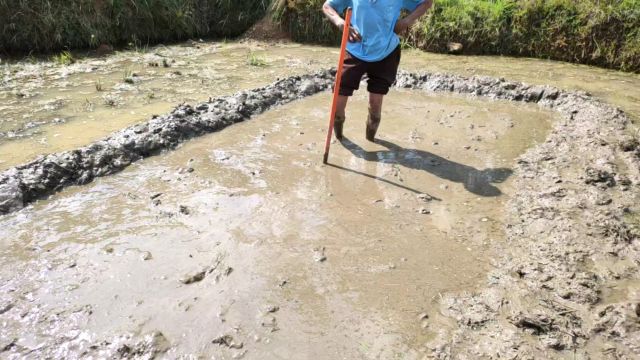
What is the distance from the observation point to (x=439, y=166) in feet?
14.0

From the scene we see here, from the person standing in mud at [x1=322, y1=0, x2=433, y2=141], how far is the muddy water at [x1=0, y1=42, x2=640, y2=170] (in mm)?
2514

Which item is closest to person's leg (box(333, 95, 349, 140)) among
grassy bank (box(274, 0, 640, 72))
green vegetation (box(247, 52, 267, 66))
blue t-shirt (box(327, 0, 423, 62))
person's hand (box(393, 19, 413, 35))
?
blue t-shirt (box(327, 0, 423, 62))

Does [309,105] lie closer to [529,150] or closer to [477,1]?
[529,150]

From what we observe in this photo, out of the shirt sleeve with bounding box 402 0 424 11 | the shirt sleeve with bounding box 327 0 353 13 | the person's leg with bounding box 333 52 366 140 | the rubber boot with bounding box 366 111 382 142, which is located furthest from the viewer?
the rubber boot with bounding box 366 111 382 142

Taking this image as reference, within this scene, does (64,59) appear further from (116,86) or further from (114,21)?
(116,86)

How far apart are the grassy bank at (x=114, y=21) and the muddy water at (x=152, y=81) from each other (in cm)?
73

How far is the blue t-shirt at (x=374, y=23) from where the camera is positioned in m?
3.96

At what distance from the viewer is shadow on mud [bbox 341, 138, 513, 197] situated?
3.91m

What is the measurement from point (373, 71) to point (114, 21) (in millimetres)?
6838

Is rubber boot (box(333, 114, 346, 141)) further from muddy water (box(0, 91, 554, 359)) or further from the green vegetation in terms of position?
the green vegetation

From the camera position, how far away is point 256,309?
2504 mm

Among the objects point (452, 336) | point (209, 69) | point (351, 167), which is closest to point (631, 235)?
point (452, 336)

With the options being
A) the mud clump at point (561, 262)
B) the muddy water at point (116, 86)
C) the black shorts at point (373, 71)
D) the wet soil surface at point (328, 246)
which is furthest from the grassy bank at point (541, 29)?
the black shorts at point (373, 71)

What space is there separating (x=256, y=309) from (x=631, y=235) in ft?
8.09
